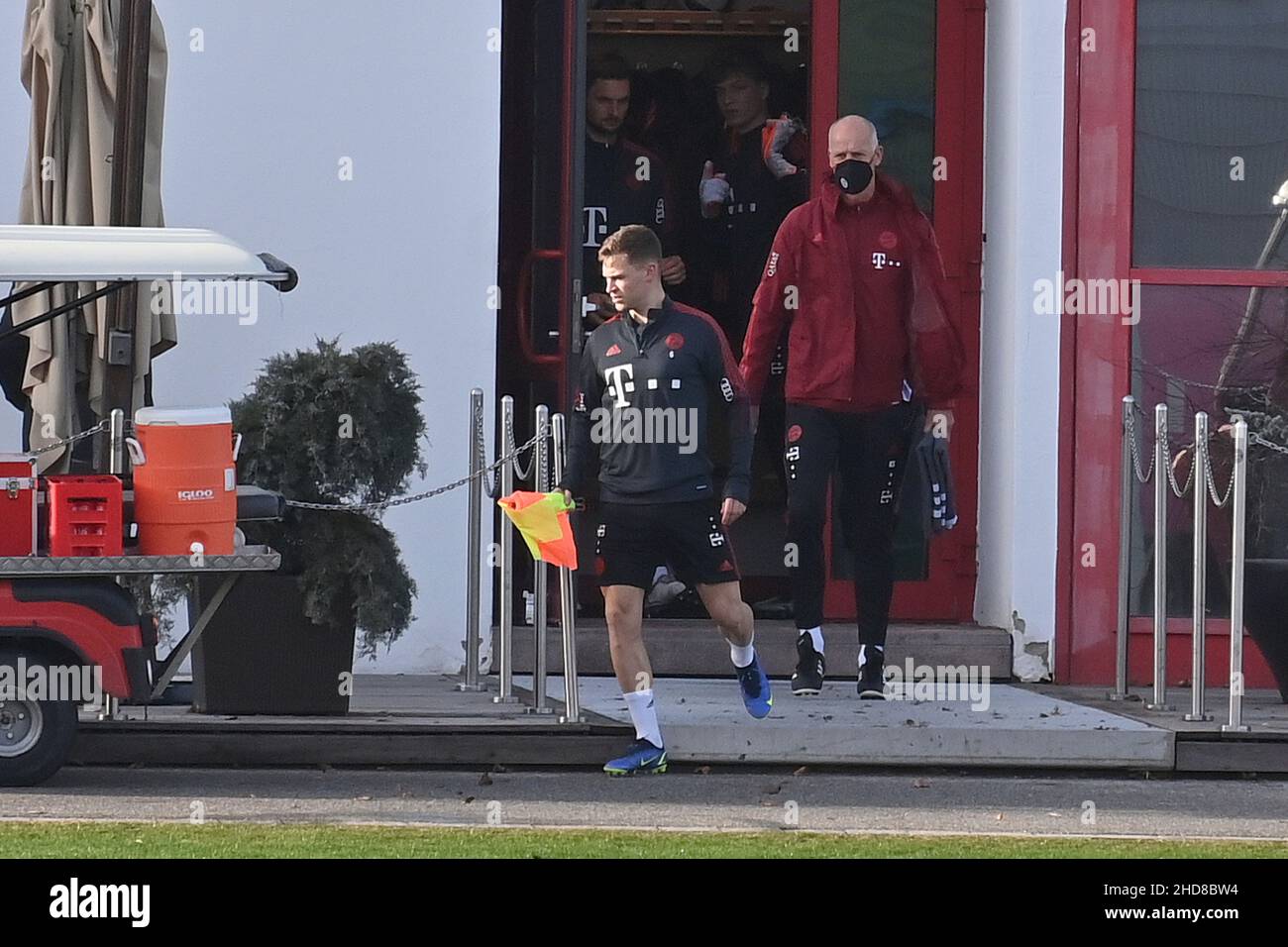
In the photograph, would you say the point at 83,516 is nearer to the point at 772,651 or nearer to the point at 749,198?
the point at 772,651

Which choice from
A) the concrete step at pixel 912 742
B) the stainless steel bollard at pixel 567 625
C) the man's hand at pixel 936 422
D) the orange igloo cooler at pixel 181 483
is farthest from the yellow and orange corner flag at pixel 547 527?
the man's hand at pixel 936 422

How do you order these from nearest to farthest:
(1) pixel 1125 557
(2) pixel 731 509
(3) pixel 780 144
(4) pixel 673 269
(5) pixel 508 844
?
(5) pixel 508 844 < (2) pixel 731 509 < (1) pixel 1125 557 < (4) pixel 673 269 < (3) pixel 780 144

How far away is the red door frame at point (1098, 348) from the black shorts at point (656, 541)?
2712 millimetres

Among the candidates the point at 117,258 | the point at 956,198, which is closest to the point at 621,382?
the point at 117,258

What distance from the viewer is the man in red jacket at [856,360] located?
31.1ft

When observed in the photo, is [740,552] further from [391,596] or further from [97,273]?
[97,273]

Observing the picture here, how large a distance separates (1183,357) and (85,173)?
502 centimetres

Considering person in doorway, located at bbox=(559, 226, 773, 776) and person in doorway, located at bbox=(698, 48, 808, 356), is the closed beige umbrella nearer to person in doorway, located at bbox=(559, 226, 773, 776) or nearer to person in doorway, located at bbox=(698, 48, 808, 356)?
person in doorway, located at bbox=(559, 226, 773, 776)

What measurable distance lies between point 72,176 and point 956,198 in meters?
4.24

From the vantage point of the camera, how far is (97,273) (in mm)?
7574

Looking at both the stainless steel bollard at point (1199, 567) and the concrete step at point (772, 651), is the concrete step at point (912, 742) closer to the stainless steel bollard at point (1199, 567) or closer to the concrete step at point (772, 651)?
the stainless steel bollard at point (1199, 567)

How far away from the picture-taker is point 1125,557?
31.8 feet

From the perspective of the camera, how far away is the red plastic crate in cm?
768
